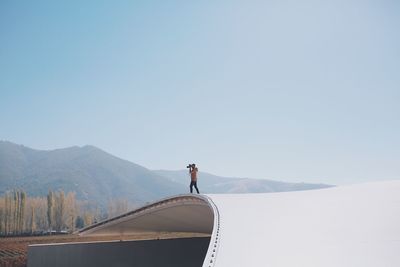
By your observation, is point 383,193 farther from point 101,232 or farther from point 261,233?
point 101,232

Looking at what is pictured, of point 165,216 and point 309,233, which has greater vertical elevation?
point 309,233

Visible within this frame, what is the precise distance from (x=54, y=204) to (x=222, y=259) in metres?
75.3

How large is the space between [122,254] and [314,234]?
1487cm

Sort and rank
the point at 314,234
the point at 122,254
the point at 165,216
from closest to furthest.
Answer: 1. the point at 314,234
2. the point at 122,254
3. the point at 165,216

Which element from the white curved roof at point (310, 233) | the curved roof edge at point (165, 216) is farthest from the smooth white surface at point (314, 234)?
the curved roof edge at point (165, 216)

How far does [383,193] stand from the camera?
11773 mm

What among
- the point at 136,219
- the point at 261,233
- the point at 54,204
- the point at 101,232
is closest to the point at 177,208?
the point at 136,219

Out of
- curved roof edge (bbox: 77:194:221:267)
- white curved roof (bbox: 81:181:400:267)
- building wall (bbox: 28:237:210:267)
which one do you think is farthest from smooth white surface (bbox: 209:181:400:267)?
building wall (bbox: 28:237:210:267)

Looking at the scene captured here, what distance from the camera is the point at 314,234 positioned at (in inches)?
286

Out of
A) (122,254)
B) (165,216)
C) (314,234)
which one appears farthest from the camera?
(165,216)

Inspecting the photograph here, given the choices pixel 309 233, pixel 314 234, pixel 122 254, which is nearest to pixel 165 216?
pixel 122 254

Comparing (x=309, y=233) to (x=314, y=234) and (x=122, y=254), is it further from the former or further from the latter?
(x=122, y=254)

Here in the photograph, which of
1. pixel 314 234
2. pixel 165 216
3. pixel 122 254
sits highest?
pixel 314 234

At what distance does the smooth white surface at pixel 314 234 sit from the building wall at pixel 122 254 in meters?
11.2
